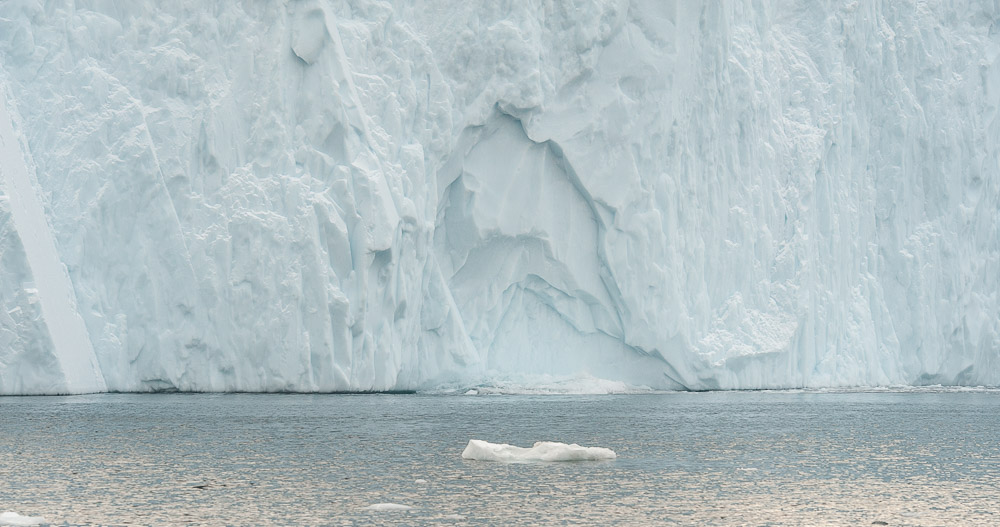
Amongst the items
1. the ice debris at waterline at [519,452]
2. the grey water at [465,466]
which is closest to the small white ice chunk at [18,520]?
the grey water at [465,466]

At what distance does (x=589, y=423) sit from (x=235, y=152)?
397 inches

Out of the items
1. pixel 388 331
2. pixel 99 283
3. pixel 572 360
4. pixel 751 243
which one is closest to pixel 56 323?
pixel 99 283

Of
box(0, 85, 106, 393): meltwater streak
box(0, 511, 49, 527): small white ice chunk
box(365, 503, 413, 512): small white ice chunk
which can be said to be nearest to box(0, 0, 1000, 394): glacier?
box(0, 85, 106, 393): meltwater streak

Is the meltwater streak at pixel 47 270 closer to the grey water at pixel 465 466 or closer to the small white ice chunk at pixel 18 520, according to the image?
the grey water at pixel 465 466

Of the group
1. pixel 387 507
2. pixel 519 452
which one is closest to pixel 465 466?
pixel 519 452

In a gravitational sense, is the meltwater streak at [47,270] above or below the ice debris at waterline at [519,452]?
above

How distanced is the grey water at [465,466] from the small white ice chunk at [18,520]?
18 cm

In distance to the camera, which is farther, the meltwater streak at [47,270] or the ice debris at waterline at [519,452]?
the meltwater streak at [47,270]

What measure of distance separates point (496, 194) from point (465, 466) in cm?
1600

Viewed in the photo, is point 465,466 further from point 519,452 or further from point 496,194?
point 496,194

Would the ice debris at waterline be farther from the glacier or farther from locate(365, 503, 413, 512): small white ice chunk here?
the glacier

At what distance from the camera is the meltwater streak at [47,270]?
76.6 feet

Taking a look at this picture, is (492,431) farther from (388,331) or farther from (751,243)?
(751,243)

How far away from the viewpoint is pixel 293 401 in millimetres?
24578
